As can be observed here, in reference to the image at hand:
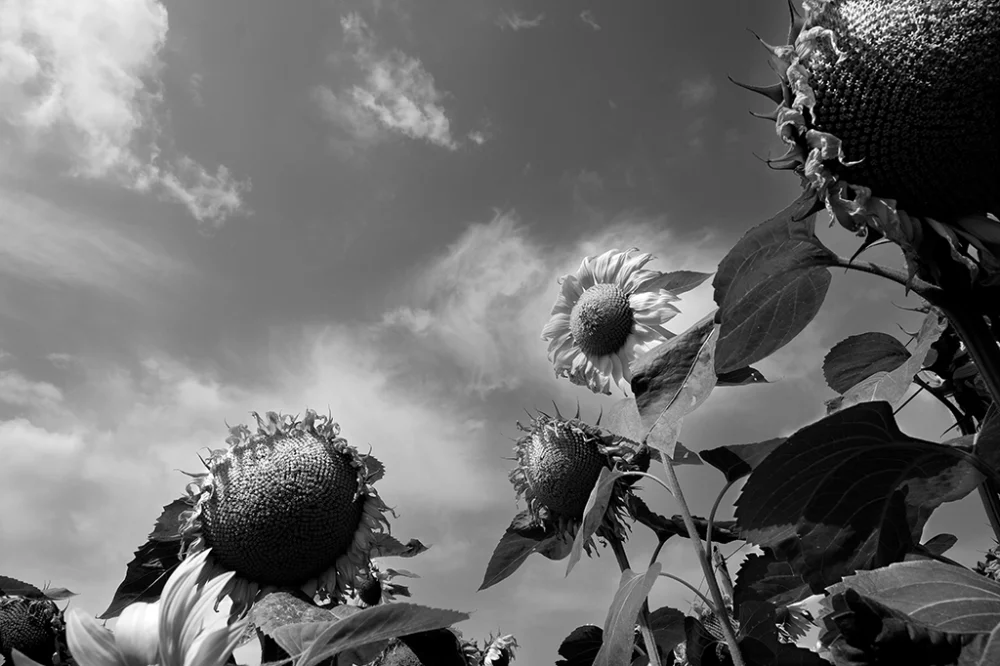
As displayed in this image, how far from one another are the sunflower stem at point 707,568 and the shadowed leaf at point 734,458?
0.18m

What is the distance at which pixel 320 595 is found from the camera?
276 cm

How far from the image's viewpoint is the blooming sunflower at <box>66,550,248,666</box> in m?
1.09

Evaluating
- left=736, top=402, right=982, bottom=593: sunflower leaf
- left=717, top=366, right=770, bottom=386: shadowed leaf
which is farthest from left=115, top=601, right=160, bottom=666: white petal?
left=717, top=366, right=770, bottom=386: shadowed leaf

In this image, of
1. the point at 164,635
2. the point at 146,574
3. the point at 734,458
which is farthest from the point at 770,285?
the point at 146,574

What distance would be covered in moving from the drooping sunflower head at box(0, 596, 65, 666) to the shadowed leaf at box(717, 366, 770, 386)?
323 centimetres

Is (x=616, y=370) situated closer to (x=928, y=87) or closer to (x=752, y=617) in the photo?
(x=752, y=617)

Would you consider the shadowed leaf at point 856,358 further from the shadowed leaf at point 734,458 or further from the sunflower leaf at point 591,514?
the sunflower leaf at point 591,514

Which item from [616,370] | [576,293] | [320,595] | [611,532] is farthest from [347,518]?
[576,293]

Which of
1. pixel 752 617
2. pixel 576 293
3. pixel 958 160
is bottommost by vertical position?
pixel 752 617

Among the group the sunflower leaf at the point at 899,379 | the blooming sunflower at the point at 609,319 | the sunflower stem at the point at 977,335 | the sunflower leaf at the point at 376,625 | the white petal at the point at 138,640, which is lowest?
the sunflower leaf at the point at 376,625

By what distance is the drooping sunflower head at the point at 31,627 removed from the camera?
143 inches

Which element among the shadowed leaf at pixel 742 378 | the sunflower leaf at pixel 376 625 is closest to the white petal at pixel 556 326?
the shadowed leaf at pixel 742 378

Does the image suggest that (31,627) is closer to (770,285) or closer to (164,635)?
(164,635)

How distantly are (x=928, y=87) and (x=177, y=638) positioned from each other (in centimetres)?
151
